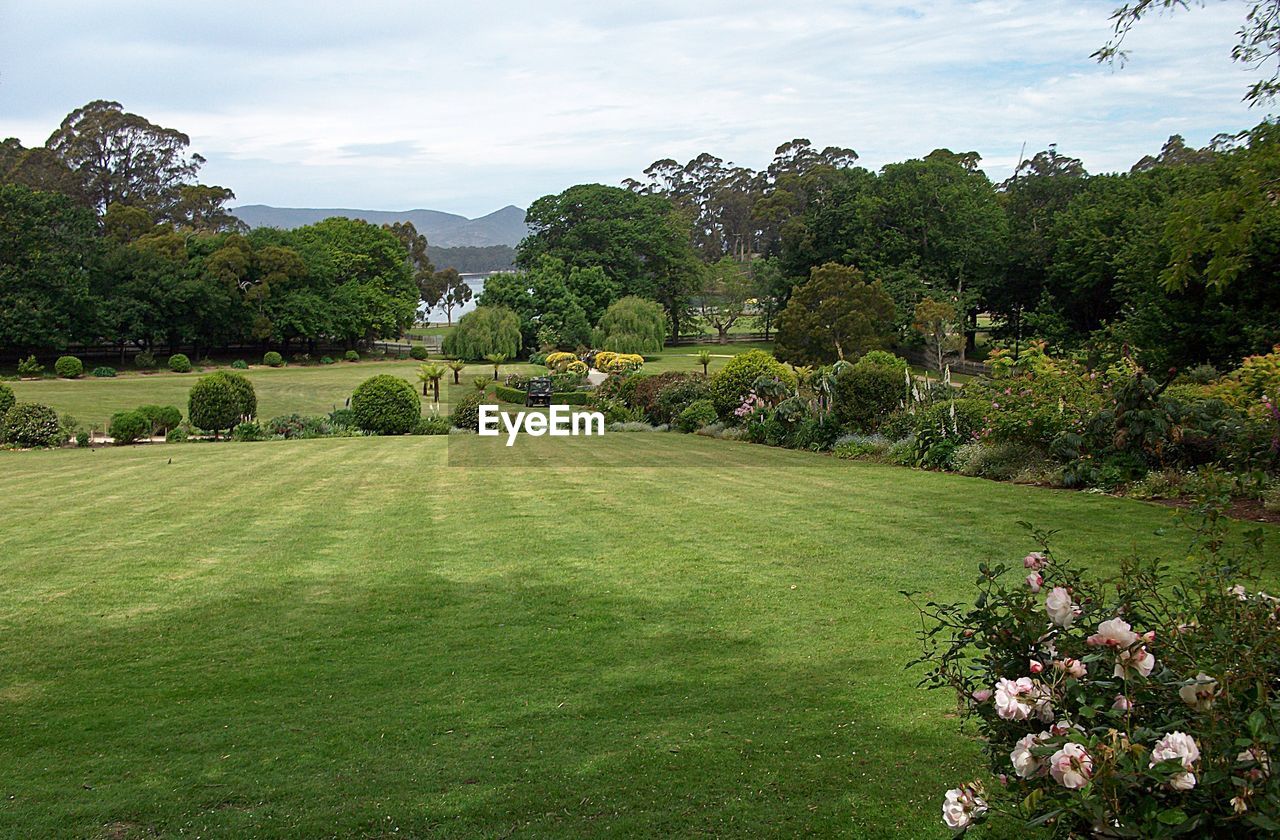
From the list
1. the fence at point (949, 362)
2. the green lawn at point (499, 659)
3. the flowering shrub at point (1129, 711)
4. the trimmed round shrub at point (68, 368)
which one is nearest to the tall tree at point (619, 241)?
the fence at point (949, 362)

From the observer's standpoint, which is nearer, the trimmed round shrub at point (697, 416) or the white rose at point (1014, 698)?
the white rose at point (1014, 698)

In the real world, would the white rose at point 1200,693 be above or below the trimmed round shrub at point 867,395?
above

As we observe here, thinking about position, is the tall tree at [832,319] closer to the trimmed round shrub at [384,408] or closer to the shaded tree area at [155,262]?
the trimmed round shrub at [384,408]

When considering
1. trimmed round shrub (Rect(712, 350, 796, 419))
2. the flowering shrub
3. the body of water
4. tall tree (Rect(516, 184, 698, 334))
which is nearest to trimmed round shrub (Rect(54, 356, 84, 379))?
the body of water

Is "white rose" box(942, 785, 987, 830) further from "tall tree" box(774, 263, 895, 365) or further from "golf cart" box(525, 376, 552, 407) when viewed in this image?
"tall tree" box(774, 263, 895, 365)

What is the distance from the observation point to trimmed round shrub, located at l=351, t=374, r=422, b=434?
25422mm

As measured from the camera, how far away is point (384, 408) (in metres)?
25.4

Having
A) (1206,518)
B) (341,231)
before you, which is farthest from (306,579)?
(341,231)

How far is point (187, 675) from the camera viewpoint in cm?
502

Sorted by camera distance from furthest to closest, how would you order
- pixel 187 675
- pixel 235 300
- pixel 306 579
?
pixel 235 300
pixel 306 579
pixel 187 675

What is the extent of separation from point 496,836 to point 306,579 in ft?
14.4

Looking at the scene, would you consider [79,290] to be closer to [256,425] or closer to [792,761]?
[256,425]

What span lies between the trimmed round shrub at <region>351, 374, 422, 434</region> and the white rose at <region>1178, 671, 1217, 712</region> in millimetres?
24722

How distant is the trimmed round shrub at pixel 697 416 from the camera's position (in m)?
21.4
